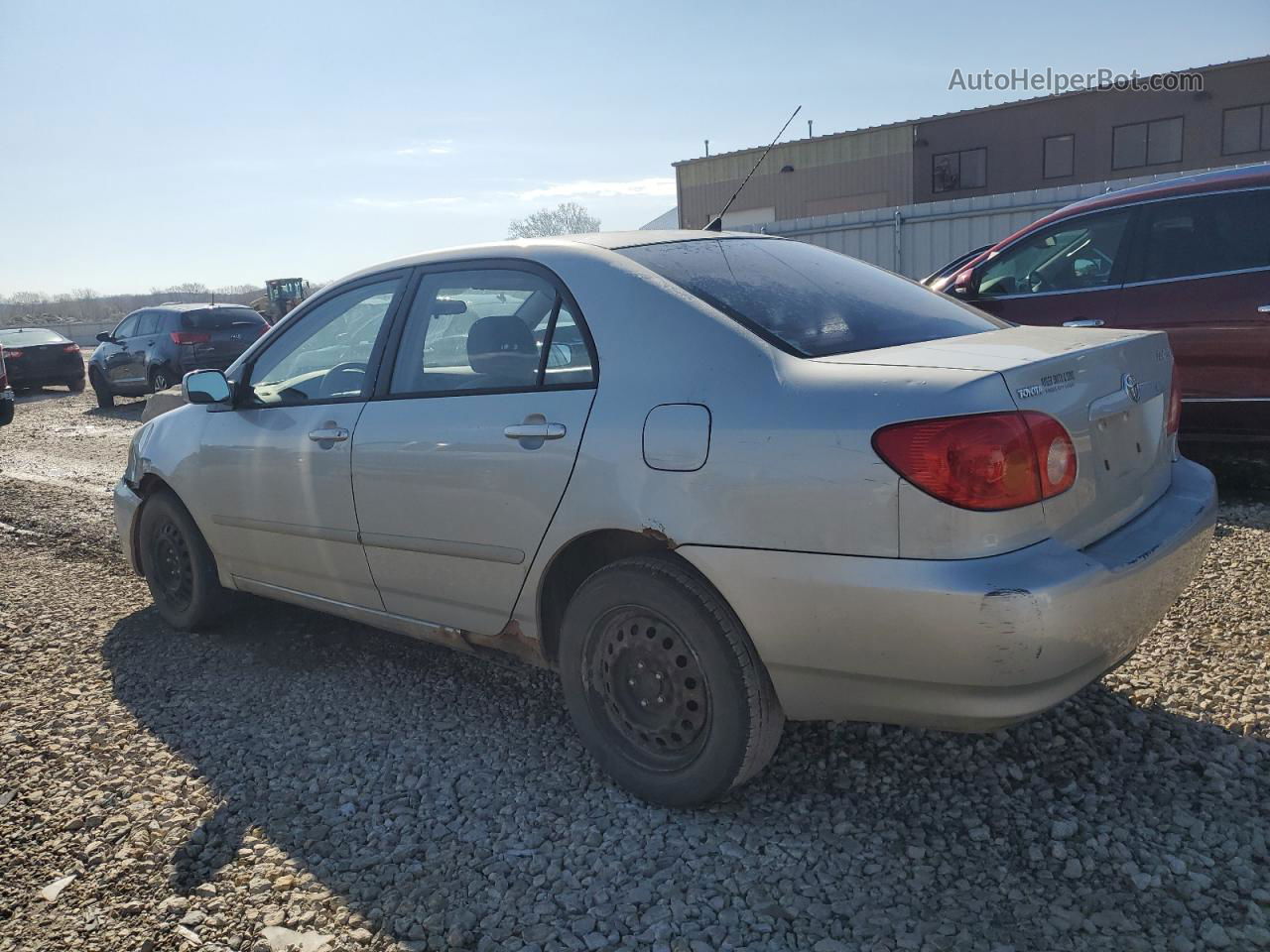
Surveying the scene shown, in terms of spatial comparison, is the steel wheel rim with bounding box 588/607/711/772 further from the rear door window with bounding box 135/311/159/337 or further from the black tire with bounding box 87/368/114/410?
the black tire with bounding box 87/368/114/410

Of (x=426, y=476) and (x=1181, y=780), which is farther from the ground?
(x=426, y=476)

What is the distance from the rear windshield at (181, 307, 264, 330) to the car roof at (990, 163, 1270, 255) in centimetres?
1288

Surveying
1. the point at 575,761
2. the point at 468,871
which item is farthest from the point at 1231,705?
the point at 468,871

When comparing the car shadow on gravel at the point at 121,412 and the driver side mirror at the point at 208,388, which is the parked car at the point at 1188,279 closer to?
the driver side mirror at the point at 208,388

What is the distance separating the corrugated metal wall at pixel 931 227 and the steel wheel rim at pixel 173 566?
10315 mm

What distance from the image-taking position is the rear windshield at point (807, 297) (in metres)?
2.79

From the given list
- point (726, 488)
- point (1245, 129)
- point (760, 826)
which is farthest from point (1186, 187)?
point (1245, 129)

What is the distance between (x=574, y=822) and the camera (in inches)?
112

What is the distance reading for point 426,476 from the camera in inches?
129

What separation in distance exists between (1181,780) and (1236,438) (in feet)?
11.5

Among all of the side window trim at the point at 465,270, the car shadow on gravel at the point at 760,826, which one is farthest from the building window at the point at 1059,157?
the side window trim at the point at 465,270

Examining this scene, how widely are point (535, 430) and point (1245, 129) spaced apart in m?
30.2

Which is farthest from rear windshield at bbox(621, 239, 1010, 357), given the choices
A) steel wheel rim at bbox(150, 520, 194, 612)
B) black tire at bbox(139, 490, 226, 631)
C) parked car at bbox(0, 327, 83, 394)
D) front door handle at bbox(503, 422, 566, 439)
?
parked car at bbox(0, 327, 83, 394)

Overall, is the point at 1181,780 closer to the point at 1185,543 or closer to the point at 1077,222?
the point at 1185,543
